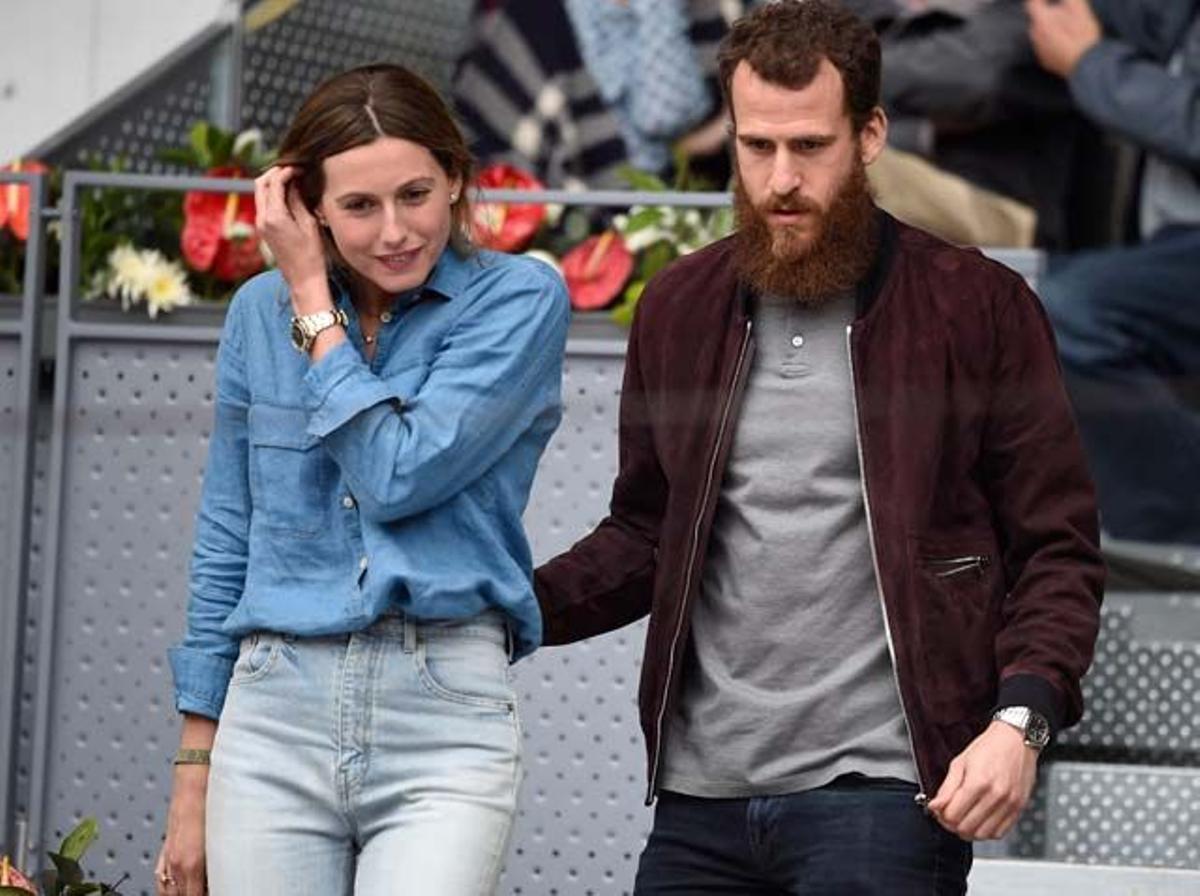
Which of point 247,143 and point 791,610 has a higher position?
point 247,143

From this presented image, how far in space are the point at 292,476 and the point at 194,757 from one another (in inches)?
12.7

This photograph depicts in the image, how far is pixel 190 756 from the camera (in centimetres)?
281

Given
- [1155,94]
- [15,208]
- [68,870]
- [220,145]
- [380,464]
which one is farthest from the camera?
[220,145]

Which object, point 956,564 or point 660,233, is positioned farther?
point 660,233

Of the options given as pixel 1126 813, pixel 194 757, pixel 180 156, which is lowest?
pixel 1126 813

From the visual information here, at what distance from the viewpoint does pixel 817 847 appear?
2668 mm

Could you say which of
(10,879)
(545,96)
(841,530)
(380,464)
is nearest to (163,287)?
(545,96)

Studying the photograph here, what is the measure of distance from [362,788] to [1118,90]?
223 cm

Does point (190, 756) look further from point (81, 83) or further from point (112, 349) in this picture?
point (81, 83)

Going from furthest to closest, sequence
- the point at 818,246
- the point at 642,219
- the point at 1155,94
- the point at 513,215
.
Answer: the point at 513,215 < the point at 642,219 < the point at 1155,94 < the point at 818,246

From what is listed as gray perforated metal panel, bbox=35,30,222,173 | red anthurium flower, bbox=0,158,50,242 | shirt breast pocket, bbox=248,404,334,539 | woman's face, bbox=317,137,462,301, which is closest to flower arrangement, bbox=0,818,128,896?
shirt breast pocket, bbox=248,404,334,539

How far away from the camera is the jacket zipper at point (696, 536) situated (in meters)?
2.78

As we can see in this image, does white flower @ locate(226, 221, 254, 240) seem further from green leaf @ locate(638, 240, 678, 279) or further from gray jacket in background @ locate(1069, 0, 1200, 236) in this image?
gray jacket in background @ locate(1069, 0, 1200, 236)

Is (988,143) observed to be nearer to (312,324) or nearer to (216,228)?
(216,228)
